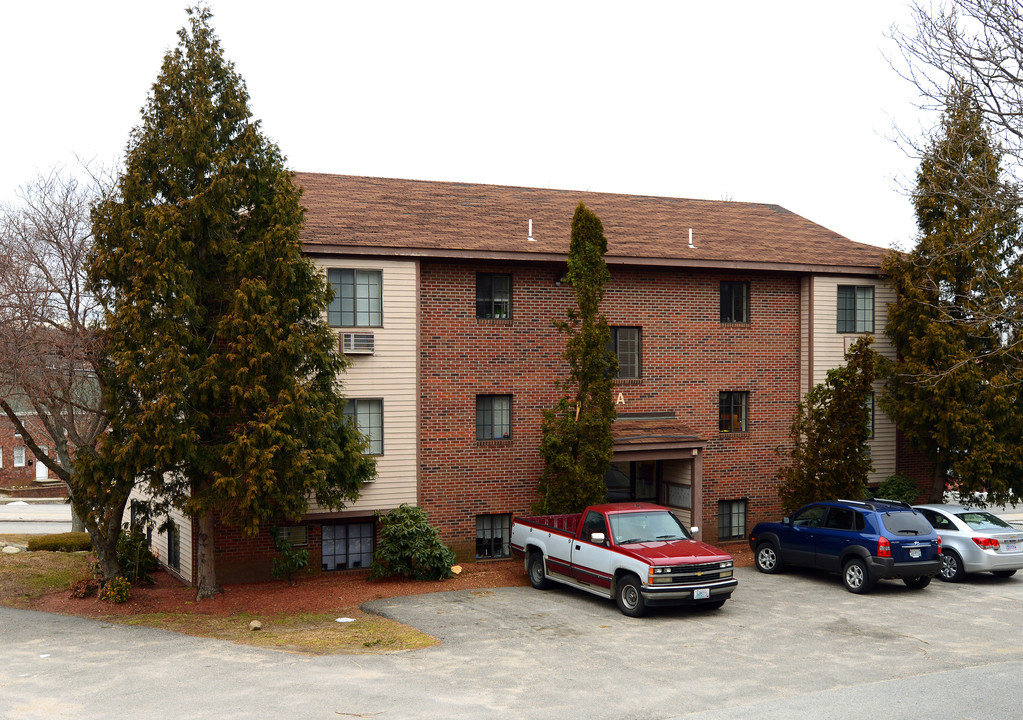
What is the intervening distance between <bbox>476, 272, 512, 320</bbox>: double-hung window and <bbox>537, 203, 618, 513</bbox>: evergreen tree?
6.02ft

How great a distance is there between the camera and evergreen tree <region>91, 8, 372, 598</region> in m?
15.3

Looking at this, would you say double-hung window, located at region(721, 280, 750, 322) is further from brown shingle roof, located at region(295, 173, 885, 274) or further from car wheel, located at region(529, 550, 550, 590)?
car wheel, located at region(529, 550, 550, 590)

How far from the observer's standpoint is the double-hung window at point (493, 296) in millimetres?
21359

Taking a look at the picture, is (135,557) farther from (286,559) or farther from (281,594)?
(281,594)

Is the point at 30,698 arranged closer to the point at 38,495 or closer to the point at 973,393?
the point at 973,393

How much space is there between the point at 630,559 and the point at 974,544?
8120mm

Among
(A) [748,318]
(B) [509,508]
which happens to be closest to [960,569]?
(A) [748,318]

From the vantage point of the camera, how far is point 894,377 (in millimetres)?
23656

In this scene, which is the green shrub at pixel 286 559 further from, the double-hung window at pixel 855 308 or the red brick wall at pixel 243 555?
the double-hung window at pixel 855 308

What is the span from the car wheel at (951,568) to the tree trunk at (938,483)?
504cm

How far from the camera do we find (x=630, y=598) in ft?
51.8

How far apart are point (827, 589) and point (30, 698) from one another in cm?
1400

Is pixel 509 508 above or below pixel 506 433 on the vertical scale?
below

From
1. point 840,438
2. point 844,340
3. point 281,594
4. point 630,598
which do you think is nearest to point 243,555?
point 281,594
